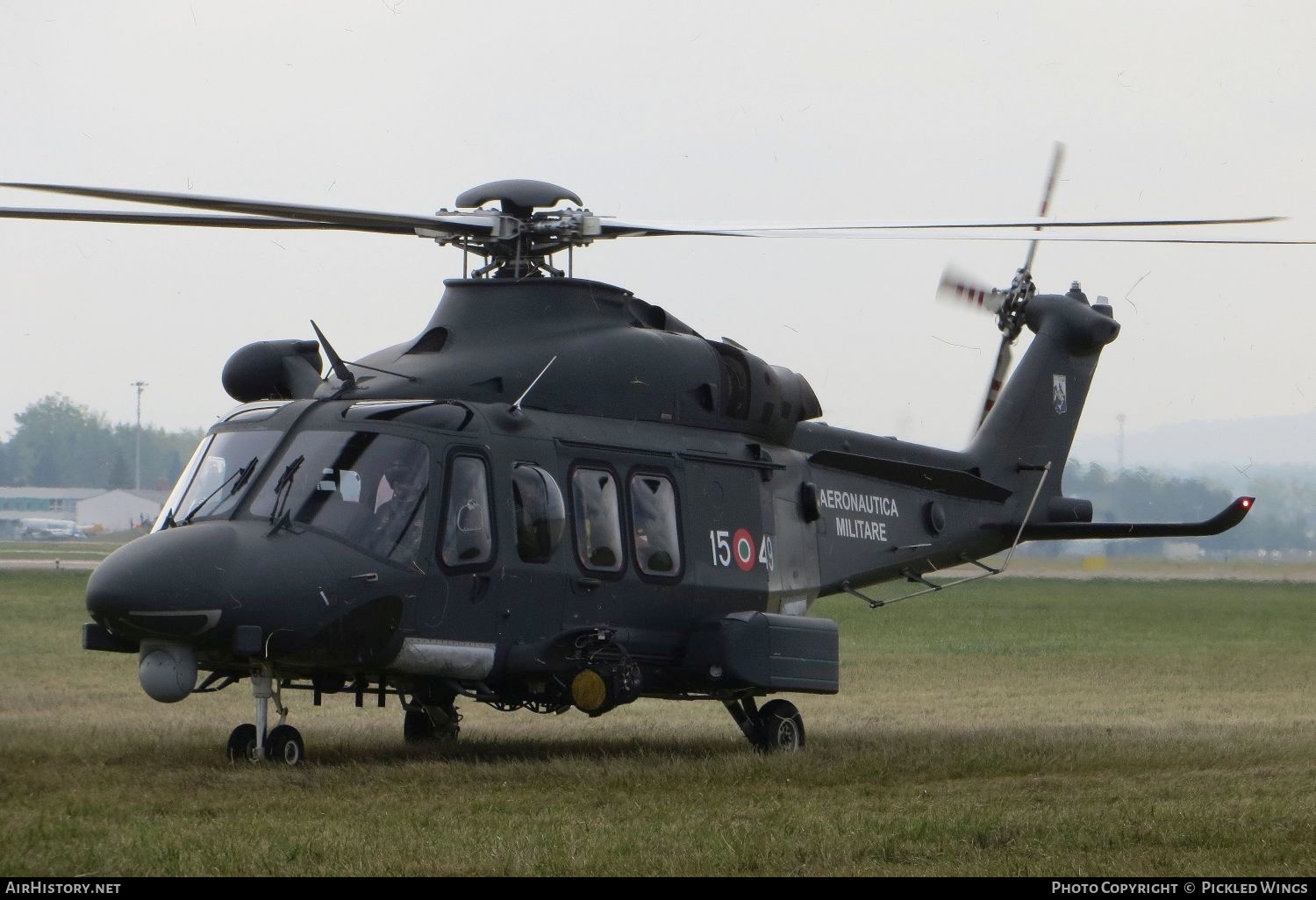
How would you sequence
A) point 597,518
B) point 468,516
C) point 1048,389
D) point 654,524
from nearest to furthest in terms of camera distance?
point 468,516 < point 597,518 < point 654,524 < point 1048,389

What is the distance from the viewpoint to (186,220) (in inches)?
386

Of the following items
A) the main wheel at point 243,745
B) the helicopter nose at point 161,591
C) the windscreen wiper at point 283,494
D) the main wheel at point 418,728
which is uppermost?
the windscreen wiper at point 283,494

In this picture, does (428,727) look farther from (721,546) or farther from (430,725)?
(721,546)

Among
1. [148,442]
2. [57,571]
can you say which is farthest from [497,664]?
[148,442]

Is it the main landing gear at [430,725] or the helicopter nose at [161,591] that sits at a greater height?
the helicopter nose at [161,591]

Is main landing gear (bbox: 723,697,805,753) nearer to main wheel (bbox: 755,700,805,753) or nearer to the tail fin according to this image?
main wheel (bbox: 755,700,805,753)

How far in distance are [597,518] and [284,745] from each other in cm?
245

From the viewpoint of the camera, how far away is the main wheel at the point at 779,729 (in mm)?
11789

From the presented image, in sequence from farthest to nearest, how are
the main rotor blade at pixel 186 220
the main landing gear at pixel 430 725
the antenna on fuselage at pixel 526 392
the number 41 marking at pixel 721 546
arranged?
1. the main landing gear at pixel 430 725
2. the number 41 marking at pixel 721 546
3. the antenna on fuselage at pixel 526 392
4. the main rotor blade at pixel 186 220

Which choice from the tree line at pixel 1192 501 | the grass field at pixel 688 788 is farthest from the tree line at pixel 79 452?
the grass field at pixel 688 788

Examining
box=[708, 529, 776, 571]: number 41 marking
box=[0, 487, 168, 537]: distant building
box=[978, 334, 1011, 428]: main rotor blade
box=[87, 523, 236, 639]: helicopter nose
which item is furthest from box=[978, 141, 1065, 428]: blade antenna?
box=[0, 487, 168, 537]: distant building

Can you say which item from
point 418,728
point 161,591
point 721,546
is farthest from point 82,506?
point 161,591

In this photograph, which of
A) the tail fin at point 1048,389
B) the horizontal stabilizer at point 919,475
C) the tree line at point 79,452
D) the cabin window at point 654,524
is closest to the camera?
the cabin window at point 654,524

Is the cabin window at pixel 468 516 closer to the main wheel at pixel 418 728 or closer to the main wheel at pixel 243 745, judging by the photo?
the main wheel at pixel 243 745
